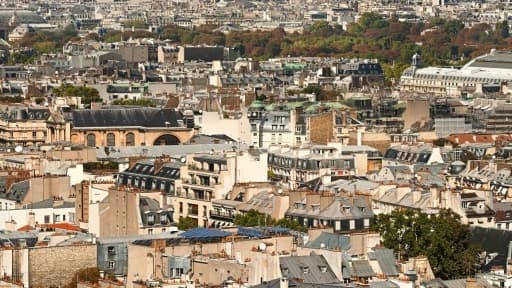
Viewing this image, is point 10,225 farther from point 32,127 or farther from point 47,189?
point 32,127

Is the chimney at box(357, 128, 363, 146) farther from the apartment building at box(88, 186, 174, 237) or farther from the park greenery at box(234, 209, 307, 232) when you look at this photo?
the apartment building at box(88, 186, 174, 237)

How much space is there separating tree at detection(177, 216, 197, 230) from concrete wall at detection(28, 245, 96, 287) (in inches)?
324

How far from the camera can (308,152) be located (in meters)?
53.4

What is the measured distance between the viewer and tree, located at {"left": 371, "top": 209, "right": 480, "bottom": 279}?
36.3m

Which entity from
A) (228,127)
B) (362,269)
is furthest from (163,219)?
(228,127)

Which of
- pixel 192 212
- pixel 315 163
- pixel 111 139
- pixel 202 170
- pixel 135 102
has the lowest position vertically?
pixel 135 102

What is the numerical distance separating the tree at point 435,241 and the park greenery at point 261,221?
155cm

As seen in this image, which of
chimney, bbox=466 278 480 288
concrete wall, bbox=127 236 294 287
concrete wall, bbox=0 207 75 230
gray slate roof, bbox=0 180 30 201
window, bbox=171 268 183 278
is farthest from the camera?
gray slate roof, bbox=0 180 30 201

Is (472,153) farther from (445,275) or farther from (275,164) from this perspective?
(445,275)

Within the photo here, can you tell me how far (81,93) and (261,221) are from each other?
4241 cm

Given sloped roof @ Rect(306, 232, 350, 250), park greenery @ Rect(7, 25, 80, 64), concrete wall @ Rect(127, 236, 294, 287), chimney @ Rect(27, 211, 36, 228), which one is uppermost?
concrete wall @ Rect(127, 236, 294, 287)

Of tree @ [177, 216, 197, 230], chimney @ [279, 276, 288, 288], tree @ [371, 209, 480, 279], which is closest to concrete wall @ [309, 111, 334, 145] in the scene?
tree @ [177, 216, 197, 230]

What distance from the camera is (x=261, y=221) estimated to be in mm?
40312

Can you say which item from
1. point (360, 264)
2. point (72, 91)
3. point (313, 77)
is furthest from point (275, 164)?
point (313, 77)
